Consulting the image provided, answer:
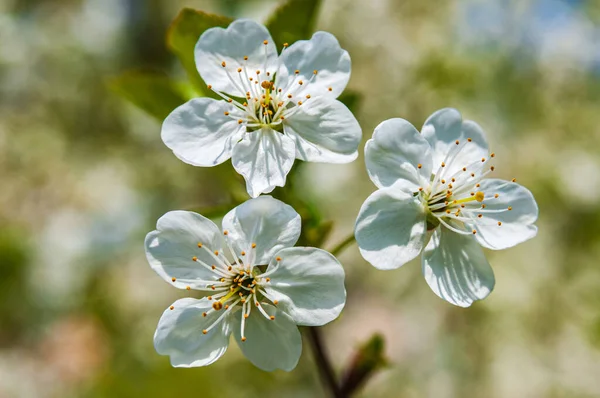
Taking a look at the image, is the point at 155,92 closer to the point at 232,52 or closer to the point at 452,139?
the point at 232,52

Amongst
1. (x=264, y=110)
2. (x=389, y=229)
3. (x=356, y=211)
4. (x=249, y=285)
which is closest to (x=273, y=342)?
(x=249, y=285)

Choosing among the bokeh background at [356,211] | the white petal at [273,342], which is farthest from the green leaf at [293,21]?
the bokeh background at [356,211]

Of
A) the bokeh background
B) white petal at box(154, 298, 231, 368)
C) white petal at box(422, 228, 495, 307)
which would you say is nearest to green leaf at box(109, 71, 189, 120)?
white petal at box(154, 298, 231, 368)

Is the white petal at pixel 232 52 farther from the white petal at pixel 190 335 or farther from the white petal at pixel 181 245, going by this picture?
the white petal at pixel 190 335

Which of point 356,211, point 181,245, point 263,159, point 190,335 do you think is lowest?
point 356,211

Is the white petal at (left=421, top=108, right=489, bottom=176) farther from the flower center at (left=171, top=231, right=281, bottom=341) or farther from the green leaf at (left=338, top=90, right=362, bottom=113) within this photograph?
the flower center at (left=171, top=231, right=281, bottom=341)

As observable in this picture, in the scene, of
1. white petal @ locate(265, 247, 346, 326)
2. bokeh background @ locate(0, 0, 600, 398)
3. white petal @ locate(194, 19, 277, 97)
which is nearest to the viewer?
white petal @ locate(265, 247, 346, 326)

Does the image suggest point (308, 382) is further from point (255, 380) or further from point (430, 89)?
point (430, 89)
